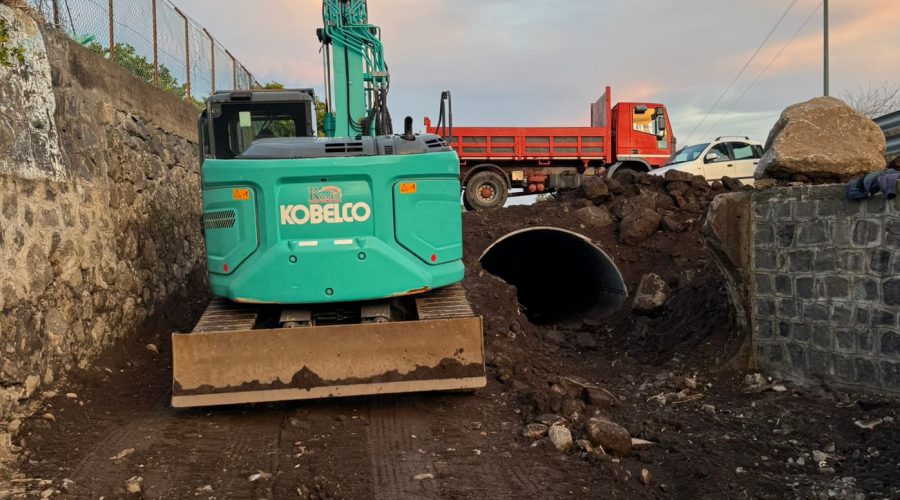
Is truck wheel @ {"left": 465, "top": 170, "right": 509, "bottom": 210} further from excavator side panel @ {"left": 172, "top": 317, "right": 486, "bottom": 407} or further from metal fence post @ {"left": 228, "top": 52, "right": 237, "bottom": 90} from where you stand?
excavator side panel @ {"left": 172, "top": 317, "right": 486, "bottom": 407}

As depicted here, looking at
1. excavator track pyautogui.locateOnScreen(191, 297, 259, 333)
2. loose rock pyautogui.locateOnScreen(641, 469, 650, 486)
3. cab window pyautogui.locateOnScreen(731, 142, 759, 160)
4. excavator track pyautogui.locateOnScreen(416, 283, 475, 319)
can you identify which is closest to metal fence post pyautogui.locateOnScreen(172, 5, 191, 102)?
excavator track pyautogui.locateOnScreen(191, 297, 259, 333)

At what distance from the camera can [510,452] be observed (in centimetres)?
488

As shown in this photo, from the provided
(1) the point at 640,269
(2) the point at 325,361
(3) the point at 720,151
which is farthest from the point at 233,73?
(2) the point at 325,361

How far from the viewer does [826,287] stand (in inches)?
239

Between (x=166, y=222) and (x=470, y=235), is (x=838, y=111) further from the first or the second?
(x=166, y=222)

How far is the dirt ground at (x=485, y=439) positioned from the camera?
4.32 meters

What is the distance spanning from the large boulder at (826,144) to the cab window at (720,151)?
841 cm

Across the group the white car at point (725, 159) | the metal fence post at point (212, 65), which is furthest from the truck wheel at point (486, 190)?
the metal fence post at point (212, 65)

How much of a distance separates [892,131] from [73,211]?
1115cm

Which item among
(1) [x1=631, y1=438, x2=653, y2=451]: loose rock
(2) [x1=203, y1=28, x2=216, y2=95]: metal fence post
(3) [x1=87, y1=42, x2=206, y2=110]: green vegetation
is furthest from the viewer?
(2) [x1=203, y1=28, x2=216, y2=95]: metal fence post

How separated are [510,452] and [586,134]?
13.9 meters

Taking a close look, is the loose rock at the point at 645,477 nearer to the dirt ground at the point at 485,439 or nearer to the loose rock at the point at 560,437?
the dirt ground at the point at 485,439

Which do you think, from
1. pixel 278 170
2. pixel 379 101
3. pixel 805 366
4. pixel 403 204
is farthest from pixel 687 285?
pixel 278 170

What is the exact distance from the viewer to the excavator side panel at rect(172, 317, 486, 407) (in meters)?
5.36
